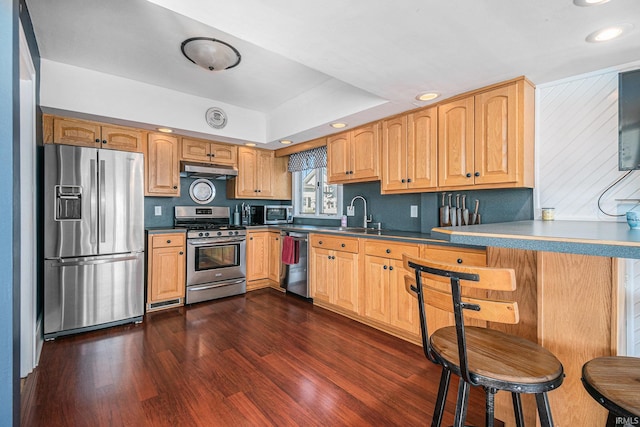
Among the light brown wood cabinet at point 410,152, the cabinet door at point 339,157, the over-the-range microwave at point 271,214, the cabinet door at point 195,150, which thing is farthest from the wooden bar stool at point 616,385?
the cabinet door at point 195,150

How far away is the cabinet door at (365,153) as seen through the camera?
3.21 m

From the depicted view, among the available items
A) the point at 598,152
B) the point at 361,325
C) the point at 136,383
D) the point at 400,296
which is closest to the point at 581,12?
the point at 598,152

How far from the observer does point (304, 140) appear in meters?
4.06

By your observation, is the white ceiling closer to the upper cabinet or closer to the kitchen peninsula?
the upper cabinet

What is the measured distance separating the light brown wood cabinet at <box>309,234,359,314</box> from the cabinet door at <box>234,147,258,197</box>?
143 centimetres

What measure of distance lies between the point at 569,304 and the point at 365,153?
2.38 meters

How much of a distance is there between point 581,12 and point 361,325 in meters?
2.73

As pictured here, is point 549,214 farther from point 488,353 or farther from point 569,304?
point 488,353

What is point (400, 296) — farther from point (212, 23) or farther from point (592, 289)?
point (212, 23)

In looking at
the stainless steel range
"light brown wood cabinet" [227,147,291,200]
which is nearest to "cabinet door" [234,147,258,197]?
"light brown wood cabinet" [227,147,291,200]

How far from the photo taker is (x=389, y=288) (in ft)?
8.94

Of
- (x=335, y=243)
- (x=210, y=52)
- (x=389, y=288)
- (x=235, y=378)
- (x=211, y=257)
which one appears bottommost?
(x=235, y=378)

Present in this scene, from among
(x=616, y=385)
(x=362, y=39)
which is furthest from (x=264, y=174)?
(x=616, y=385)

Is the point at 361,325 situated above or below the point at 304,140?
below
